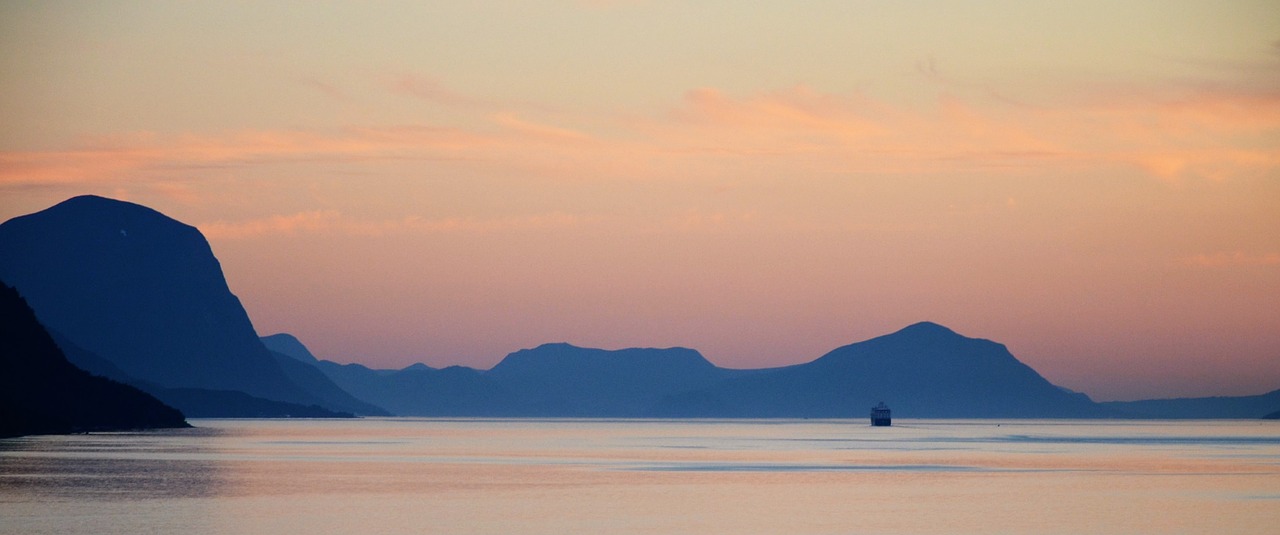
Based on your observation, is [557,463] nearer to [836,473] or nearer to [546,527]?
[836,473]

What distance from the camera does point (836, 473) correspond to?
91.1m

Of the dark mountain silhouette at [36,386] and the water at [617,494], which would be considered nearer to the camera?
the water at [617,494]

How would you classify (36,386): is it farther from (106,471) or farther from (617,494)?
(617,494)

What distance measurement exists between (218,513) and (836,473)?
43.8 meters

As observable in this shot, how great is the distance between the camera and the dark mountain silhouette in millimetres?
150625

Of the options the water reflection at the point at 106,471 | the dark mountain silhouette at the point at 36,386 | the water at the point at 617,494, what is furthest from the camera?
the dark mountain silhouette at the point at 36,386

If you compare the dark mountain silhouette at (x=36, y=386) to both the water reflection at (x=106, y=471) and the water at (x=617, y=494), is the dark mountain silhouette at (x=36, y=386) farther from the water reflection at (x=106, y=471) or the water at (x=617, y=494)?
the water at (x=617, y=494)

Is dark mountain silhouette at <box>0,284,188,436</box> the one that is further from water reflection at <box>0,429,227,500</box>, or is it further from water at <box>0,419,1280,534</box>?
water at <box>0,419,1280,534</box>

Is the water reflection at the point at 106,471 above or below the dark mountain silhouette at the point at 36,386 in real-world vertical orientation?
below

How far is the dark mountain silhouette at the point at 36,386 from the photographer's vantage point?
15062 centimetres

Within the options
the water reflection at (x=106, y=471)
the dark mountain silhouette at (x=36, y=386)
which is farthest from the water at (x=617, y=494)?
the dark mountain silhouette at (x=36, y=386)

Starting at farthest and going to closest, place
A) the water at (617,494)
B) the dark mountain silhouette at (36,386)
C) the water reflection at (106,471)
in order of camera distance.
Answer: the dark mountain silhouette at (36,386) < the water reflection at (106,471) < the water at (617,494)

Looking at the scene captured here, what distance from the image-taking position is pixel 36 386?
538 ft

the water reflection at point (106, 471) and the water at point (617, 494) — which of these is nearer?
the water at point (617, 494)
